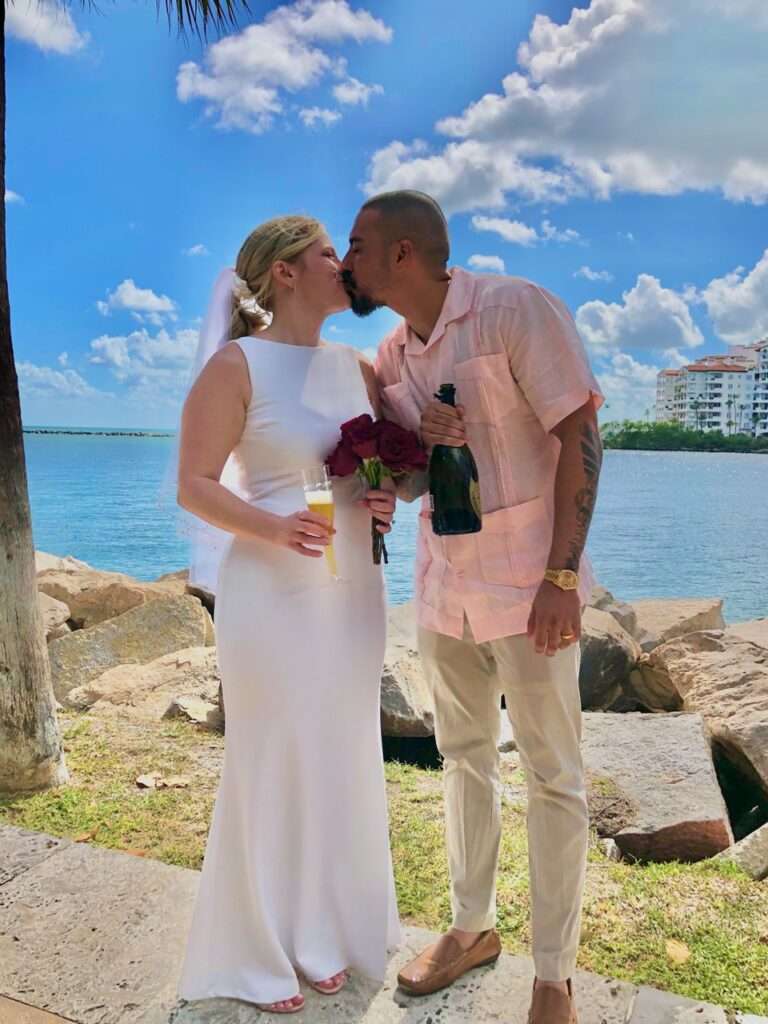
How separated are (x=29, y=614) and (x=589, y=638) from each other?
11.0ft

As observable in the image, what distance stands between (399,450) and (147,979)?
1.74 m

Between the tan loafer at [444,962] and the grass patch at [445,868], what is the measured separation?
231 mm

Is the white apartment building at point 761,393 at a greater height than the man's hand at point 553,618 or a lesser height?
greater

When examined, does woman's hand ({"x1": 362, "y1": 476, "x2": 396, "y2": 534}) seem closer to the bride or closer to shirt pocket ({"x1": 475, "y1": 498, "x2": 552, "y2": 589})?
the bride

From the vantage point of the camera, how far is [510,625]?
2459 mm

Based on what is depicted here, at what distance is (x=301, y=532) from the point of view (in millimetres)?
2467

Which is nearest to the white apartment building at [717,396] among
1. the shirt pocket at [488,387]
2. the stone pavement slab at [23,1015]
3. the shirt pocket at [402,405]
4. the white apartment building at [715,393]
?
the white apartment building at [715,393]

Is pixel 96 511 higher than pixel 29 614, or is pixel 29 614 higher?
pixel 29 614

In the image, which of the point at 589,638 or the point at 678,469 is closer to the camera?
the point at 589,638

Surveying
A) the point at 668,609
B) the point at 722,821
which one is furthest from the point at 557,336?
the point at 668,609

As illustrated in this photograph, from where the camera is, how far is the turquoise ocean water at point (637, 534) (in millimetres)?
24078

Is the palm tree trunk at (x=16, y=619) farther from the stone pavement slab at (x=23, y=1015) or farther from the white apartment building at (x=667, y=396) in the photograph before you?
the white apartment building at (x=667, y=396)

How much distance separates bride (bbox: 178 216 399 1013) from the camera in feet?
8.66

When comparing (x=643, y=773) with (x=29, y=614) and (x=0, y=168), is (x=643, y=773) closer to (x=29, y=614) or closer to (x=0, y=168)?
(x=29, y=614)
